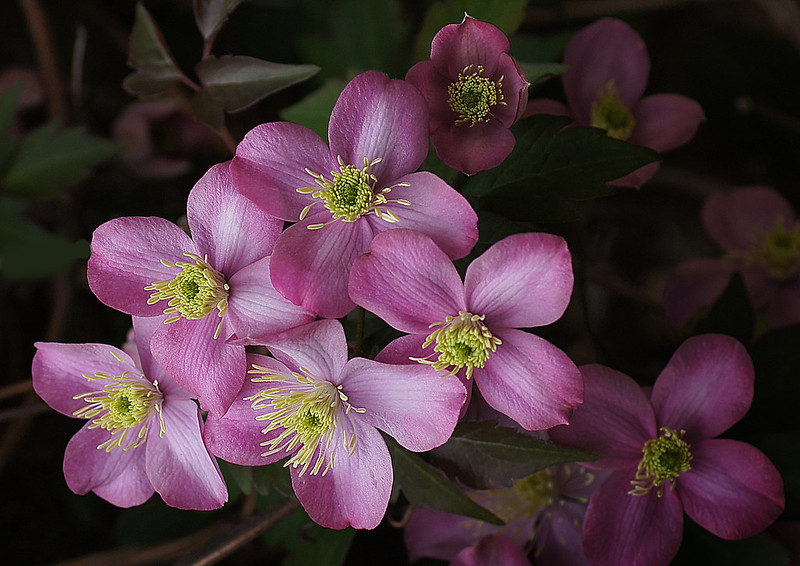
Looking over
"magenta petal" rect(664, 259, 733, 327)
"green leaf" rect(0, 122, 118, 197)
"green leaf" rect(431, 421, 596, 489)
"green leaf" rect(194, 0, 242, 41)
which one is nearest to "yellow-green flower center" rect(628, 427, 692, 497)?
"green leaf" rect(431, 421, 596, 489)

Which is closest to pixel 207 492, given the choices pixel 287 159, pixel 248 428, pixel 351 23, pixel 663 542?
pixel 248 428

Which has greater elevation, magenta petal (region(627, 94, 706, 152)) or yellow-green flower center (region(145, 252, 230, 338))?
magenta petal (region(627, 94, 706, 152))

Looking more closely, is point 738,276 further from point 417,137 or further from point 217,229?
point 217,229

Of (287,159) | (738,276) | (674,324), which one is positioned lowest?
(674,324)

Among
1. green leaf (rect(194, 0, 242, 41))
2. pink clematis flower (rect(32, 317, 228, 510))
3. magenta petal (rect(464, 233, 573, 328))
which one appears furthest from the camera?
green leaf (rect(194, 0, 242, 41))

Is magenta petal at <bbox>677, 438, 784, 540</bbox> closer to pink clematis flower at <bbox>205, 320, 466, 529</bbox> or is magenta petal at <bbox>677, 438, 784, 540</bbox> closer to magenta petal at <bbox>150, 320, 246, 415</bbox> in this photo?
pink clematis flower at <bbox>205, 320, 466, 529</bbox>
